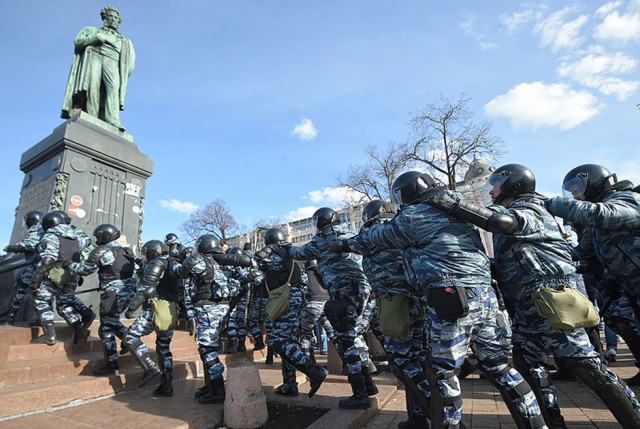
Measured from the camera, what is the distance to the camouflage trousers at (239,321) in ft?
24.6

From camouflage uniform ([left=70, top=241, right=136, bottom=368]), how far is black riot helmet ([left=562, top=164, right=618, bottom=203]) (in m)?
6.14

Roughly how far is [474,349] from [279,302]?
2.54 metres

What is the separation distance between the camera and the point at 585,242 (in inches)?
184

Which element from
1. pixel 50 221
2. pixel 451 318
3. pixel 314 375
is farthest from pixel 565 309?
pixel 50 221

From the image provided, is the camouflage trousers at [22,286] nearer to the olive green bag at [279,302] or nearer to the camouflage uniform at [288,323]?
the camouflage uniform at [288,323]

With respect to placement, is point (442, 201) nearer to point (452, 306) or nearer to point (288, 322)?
point (452, 306)

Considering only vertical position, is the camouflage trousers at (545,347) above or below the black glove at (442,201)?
below

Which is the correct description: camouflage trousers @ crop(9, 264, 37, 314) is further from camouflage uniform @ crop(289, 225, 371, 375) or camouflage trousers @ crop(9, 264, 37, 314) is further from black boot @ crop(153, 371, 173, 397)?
camouflage uniform @ crop(289, 225, 371, 375)

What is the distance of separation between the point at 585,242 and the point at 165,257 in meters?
5.93

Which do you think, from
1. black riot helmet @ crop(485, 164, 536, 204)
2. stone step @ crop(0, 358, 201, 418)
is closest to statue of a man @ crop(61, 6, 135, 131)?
stone step @ crop(0, 358, 201, 418)

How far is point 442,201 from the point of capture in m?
2.73

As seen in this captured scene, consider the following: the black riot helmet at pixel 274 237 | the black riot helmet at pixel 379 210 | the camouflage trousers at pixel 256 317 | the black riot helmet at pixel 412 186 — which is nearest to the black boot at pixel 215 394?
A: the black riot helmet at pixel 274 237

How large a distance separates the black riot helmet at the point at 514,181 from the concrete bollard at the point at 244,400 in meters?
3.01

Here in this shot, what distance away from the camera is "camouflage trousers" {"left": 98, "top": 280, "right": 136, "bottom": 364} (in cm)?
516
